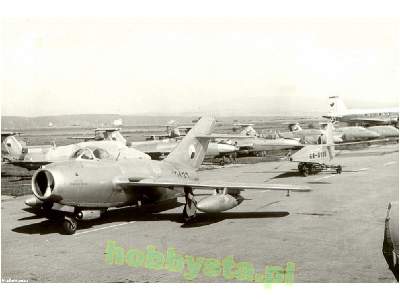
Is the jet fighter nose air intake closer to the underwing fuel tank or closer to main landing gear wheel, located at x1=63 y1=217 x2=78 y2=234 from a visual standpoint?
main landing gear wheel, located at x1=63 y1=217 x2=78 y2=234

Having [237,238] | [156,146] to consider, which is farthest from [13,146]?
[237,238]

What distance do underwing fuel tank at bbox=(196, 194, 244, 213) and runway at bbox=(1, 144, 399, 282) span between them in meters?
0.49

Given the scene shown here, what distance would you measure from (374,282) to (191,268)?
139 inches

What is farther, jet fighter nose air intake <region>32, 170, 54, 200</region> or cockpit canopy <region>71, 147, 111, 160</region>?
cockpit canopy <region>71, 147, 111, 160</region>

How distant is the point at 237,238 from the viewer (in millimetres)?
11156

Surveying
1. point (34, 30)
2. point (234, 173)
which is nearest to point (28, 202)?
point (34, 30)

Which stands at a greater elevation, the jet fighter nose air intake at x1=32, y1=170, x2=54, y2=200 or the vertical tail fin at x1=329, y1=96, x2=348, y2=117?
the vertical tail fin at x1=329, y1=96, x2=348, y2=117

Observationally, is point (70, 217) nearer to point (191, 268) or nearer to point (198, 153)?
point (191, 268)

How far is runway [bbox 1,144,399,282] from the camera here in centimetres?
891

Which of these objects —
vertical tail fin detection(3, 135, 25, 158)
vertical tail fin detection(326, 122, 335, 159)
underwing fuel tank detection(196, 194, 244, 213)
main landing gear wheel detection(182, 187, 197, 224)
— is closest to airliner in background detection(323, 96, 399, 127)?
vertical tail fin detection(326, 122, 335, 159)

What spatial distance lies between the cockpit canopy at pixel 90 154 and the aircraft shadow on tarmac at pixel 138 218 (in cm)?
201

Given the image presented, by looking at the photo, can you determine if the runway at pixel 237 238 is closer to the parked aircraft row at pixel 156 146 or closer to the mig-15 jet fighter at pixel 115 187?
the mig-15 jet fighter at pixel 115 187

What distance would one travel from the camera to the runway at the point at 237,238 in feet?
29.2

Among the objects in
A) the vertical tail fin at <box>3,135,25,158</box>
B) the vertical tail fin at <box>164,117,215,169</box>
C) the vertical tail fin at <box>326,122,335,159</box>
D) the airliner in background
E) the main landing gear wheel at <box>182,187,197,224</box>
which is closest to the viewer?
the main landing gear wheel at <box>182,187,197,224</box>
